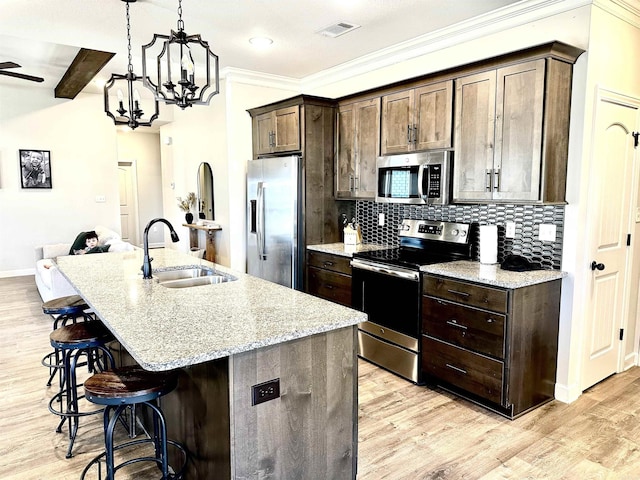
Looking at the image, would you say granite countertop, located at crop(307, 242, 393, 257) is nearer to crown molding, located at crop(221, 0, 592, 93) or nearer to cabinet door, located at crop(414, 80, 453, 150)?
cabinet door, located at crop(414, 80, 453, 150)

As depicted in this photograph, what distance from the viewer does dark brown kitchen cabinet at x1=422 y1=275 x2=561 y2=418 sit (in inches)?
110

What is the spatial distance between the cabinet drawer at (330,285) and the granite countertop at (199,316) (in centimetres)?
138

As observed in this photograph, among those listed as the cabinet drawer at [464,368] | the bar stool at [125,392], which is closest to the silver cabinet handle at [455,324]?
the cabinet drawer at [464,368]

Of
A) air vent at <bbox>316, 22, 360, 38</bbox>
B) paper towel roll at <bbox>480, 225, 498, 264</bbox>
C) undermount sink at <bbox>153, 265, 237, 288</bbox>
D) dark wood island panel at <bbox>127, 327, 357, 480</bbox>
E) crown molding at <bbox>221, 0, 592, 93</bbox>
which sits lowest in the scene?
dark wood island panel at <bbox>127, 327, 357, 480</bbox>

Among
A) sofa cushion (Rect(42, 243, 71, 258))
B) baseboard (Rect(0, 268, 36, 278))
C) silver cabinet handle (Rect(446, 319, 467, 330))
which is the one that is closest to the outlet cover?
silver cabinet handle (Rect(446, 319, 467, 330))

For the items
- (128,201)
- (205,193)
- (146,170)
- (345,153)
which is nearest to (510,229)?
(345,153)

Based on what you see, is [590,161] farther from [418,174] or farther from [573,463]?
[573,463]

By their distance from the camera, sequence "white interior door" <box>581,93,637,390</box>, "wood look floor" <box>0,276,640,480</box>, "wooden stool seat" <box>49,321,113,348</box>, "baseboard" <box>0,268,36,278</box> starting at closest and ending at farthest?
"wood look floor" <box>0,276,640,480</box> → "wooden stool seat" <box>49,321,113,348</box> → "white interior door" <box>581,93,637,390</box> → "baseboard" <box>0,268,36,278</box>

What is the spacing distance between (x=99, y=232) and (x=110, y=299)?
4559mm

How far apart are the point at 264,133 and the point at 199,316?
11.2ft

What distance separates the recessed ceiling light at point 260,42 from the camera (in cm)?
409

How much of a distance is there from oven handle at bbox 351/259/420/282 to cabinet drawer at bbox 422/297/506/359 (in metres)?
0.18

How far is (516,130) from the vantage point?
296cm

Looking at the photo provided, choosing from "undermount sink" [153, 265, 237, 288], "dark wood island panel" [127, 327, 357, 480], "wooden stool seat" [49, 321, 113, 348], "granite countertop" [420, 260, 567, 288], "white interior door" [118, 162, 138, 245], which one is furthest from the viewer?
"white interior door" [118, 162, 138, 245]
